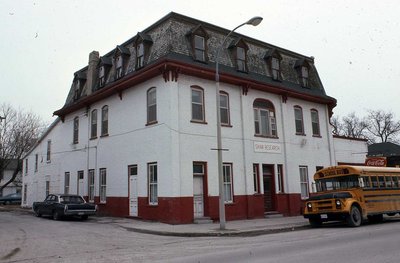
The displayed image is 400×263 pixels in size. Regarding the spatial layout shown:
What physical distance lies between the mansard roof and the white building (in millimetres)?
72

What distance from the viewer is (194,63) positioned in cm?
2008

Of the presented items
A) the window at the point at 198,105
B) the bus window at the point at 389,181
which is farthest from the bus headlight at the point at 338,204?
the window at the point at 198,105


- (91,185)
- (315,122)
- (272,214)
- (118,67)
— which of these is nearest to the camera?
(272,214)

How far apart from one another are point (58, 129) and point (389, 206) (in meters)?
24.7

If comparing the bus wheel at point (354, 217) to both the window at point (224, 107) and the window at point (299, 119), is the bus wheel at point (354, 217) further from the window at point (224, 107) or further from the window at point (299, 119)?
the window at point (299, 119)

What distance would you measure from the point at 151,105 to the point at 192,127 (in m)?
2.72

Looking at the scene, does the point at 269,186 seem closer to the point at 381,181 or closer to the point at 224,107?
the point at 224,107

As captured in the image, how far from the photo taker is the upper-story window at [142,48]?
71.1ft

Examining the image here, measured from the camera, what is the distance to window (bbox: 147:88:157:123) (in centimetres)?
2047

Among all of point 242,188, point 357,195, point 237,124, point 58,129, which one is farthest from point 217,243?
point 58,129

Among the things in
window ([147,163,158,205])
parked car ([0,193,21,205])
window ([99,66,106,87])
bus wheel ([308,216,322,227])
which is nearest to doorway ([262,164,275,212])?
bus wheel ([308,216,322,227])

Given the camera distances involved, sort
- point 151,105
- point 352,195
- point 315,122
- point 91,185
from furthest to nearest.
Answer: point 315,122 < point 91,185 < point 151,105 < point 352,195

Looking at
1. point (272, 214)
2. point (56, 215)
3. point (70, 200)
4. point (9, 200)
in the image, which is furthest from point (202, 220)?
point (9, 200)

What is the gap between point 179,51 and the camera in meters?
20.2
